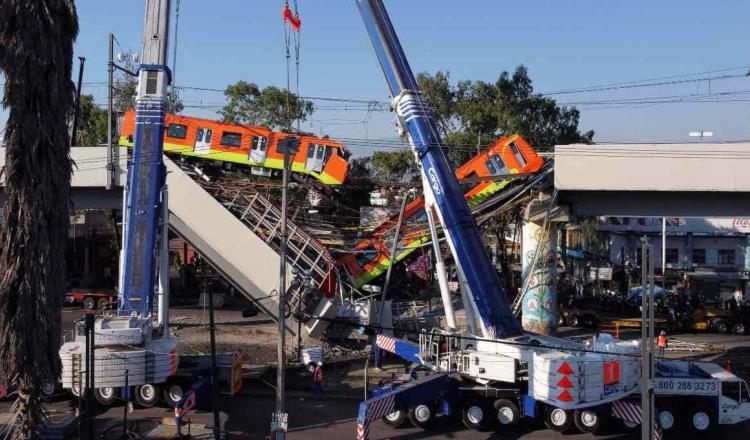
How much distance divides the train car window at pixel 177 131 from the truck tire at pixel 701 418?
2593 cm

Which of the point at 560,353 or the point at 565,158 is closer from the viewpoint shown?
the point at 560,353

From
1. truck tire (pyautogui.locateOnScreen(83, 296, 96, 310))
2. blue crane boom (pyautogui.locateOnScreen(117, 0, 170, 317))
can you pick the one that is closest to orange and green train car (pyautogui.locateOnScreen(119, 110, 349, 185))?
truck tire (pyautogui.locateOnScreen(83, 296, 96, 310))

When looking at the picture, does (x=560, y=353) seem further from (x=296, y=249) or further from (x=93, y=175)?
(x=93, y=175)

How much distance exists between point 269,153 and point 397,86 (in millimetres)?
15381

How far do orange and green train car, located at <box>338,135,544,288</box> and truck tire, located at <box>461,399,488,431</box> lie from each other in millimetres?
13686

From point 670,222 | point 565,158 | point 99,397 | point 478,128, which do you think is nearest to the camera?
point 99,397

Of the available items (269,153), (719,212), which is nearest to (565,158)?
(719,212)

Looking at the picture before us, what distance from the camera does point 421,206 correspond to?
34562 mm

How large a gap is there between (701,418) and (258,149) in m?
23.5

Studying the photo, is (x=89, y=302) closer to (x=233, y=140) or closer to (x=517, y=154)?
(x=233, y=140)

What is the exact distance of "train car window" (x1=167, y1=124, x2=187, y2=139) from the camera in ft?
118

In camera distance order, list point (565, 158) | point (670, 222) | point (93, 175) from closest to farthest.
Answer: point (565, 158) < point (93, 175) < point (670, 222)

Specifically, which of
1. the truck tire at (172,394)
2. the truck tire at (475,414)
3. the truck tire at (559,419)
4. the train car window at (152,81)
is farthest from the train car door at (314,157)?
the truck tire at (559,419)

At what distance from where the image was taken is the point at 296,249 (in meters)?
30.7
